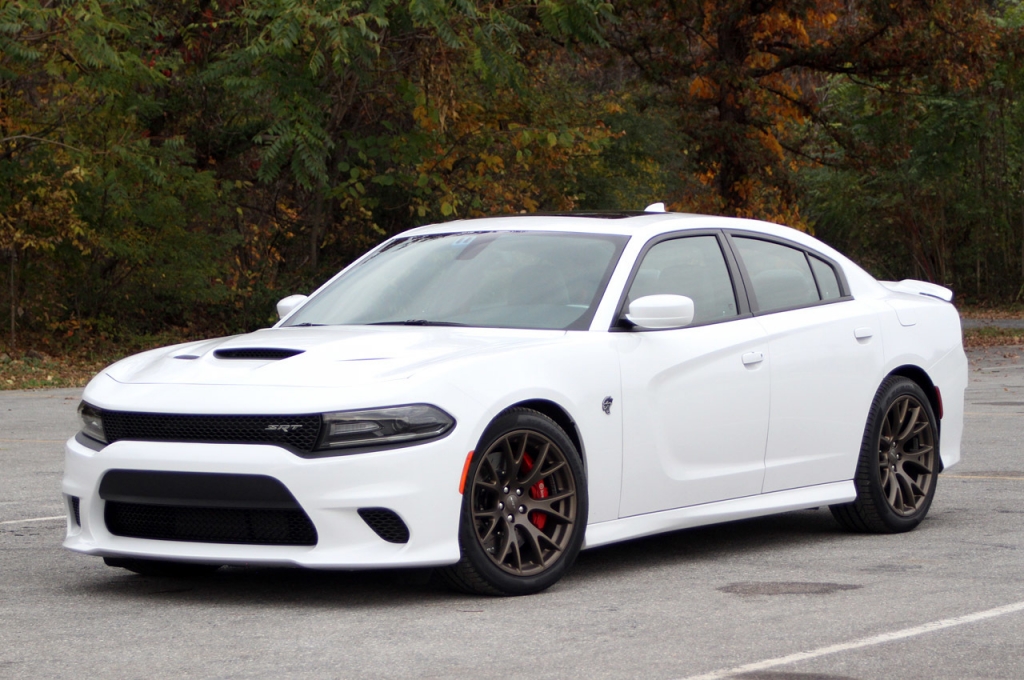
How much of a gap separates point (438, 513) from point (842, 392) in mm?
2722

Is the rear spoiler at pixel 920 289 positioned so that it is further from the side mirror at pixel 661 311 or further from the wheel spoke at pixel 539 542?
the wheel spoke at pixel 539 542

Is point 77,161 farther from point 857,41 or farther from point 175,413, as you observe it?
point 175,413

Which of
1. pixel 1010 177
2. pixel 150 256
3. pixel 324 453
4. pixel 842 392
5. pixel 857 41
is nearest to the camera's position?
pixel 324 453

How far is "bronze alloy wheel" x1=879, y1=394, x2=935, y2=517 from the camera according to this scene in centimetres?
829

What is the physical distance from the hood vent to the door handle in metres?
2.15

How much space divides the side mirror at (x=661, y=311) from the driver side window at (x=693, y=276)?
34 cm

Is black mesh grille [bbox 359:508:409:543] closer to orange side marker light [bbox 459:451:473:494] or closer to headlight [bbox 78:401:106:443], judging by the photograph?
orange side marker light [bbox 459:451:473:494]

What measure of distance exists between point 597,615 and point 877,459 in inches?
106

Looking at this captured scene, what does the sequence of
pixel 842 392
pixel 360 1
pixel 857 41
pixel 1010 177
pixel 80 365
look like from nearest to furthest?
1. pixel 842 392
2. pixel 360 1
3. pixel 80 365
4. pixel 857 41
5. pixel 1010 177

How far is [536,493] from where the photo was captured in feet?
21.4

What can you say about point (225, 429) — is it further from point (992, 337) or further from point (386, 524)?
point (992, 337)

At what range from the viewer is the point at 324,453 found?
600cm

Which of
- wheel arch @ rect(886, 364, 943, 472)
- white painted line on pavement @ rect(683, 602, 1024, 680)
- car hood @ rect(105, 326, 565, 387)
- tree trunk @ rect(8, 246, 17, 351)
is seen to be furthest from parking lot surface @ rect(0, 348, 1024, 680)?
tree trunk @ rect(8, 246, 17, 351)

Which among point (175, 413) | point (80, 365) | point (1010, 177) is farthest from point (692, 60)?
point (175, 413)
